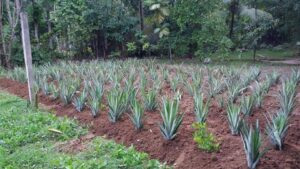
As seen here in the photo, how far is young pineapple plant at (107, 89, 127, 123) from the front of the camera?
5.86m

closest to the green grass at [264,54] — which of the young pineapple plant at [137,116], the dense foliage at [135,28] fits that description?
the dense foliage at [135,28]

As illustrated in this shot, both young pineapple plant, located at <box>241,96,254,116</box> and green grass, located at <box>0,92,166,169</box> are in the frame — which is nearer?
green grass, located at <box>0,92,166,169</box>

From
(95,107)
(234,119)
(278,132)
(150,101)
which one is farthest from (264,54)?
(278,132)

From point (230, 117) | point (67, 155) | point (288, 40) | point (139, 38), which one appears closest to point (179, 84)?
point (230, 117)

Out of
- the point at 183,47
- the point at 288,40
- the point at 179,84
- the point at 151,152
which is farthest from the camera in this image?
the point at 288,40

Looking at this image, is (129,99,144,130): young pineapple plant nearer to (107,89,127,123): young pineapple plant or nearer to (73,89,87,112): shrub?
(107,89,127,123): young pineapple plant

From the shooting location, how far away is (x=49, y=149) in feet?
16.7

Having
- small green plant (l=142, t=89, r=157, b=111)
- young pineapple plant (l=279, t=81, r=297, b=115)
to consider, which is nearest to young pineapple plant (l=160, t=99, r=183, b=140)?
small green plant (l=142, t=89, r=157, b=111)

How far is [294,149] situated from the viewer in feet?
14.2

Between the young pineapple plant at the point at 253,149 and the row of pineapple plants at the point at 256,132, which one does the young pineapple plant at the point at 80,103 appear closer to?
the row of pineapple plants at the point at 256,132

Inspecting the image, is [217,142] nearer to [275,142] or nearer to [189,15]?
[275,142]

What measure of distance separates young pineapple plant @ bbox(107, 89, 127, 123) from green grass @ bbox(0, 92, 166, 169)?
0.52 metres

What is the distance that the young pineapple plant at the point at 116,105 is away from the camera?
5863 mm

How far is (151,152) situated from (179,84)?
443cm
